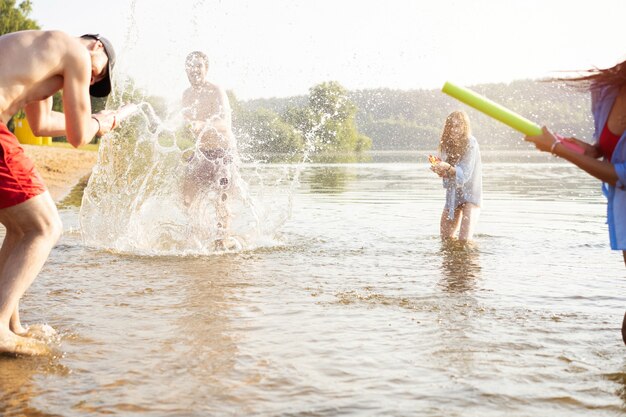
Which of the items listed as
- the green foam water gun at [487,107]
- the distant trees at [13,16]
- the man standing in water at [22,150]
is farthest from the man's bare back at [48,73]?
the distant trees at [13,16]

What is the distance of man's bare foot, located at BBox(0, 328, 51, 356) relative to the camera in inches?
159

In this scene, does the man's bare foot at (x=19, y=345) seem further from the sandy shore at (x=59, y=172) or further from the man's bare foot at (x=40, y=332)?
the sandy shore at (x=59, y=172)

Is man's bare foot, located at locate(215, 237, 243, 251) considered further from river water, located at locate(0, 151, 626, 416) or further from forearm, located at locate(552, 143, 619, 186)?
forearm, located at locate(552, 143, 619, 186)

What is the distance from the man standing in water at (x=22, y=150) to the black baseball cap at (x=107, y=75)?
8cm

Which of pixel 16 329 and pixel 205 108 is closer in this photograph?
pixel 16 329

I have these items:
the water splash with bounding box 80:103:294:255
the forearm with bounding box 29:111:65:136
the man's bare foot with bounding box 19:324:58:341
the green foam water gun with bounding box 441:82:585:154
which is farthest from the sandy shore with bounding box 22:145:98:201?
the green foam water gun with bounding box 441:82:585:154

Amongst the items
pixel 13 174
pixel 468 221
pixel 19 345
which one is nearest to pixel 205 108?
pixel 468 221

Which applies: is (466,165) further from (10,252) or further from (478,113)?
(478,113)

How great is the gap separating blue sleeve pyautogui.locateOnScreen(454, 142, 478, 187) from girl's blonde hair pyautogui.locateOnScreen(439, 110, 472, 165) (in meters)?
0.07

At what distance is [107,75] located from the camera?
15.3 feet

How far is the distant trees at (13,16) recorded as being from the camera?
150ft

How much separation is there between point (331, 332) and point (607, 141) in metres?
1.94

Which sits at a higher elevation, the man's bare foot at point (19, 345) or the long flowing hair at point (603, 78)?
the long flowing hair at point (603, 78)

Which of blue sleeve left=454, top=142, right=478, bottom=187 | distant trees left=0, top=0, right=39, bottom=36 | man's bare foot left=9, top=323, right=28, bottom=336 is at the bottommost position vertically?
man's bare foot left=9, top=323, right=28, bottom=336
